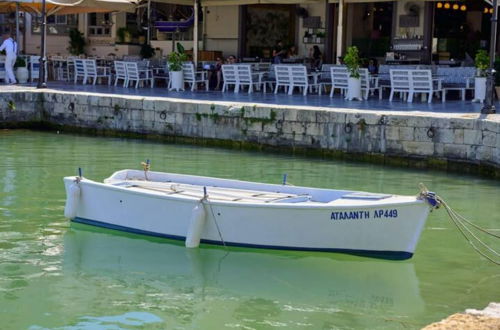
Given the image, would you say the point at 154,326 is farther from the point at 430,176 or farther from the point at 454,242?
the point at 430,176

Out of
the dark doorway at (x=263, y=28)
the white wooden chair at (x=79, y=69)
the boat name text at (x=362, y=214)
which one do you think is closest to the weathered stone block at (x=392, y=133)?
the boat name text at (x=362, y=214)

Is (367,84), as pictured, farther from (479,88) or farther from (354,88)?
(479,88)

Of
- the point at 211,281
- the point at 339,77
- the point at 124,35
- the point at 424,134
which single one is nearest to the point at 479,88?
the point at 339,77

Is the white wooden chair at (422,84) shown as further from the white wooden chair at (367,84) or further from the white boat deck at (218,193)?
the white boat deck at (218,193)

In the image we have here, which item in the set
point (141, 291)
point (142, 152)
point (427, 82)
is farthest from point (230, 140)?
point (141, 291)

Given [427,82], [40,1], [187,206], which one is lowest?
[187,206]

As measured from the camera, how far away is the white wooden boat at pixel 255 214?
30.1 feet

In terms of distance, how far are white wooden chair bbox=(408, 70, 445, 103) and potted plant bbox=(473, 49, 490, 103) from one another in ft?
2.72

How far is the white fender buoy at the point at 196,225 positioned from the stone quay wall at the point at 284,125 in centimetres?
721

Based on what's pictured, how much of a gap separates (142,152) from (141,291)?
9724 mm

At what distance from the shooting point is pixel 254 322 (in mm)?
7672

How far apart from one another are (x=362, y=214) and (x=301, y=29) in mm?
18421

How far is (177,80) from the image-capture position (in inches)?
907

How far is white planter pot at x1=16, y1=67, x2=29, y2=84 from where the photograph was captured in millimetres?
25370
